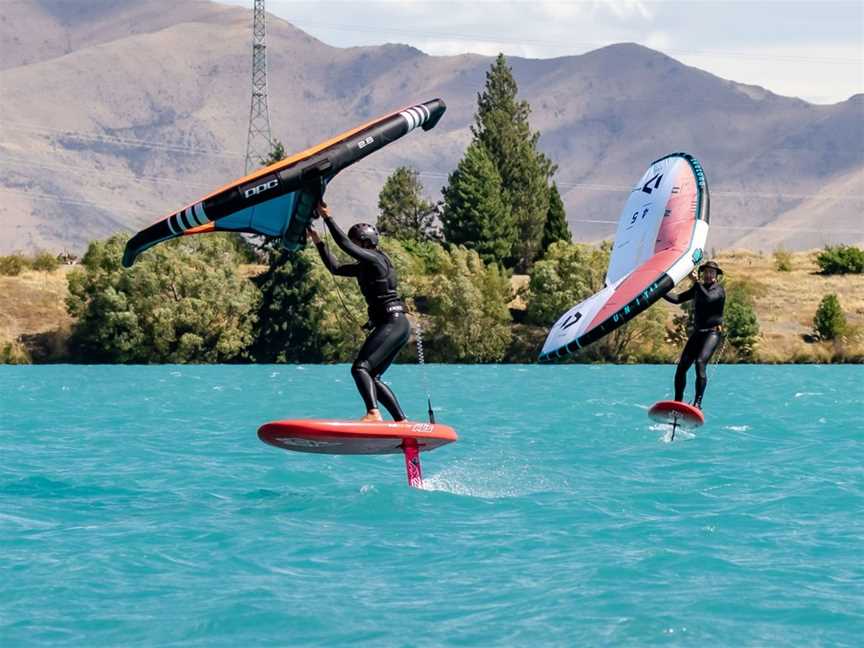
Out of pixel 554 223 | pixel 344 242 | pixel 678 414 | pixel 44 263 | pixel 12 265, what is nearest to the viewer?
pixel 344 242

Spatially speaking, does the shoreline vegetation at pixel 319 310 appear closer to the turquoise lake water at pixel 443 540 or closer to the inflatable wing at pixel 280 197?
the turquoise lake water at pixel 443 540

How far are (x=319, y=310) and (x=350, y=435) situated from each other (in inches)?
2237

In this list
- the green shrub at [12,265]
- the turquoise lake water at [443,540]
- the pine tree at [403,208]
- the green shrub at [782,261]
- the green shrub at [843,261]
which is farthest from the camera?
the pine tree at [403,208]

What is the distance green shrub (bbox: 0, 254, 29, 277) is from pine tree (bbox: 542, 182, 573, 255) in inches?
1350

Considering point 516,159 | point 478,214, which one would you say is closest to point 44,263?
point 478,214

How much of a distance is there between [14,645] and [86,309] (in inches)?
2441

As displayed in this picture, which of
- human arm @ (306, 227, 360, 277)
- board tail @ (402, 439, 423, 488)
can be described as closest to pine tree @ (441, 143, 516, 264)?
board tail @ (402, 439, 423, 488)

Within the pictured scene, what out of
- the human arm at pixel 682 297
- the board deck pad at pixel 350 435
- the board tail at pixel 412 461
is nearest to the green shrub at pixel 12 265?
the human arm at pixel 682 297

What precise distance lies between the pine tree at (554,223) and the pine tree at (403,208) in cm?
982

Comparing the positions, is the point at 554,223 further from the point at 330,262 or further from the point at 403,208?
the point at 330,262

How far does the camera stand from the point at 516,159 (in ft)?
349

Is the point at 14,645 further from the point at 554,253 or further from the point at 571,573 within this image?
the point at 554,253

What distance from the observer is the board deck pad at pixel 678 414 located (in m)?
23.2

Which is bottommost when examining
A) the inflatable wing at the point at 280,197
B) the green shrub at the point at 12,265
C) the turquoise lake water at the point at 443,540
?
the turquoise lake water at the point at 443,540
